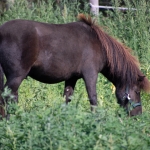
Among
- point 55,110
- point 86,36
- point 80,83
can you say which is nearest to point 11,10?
point 80,83

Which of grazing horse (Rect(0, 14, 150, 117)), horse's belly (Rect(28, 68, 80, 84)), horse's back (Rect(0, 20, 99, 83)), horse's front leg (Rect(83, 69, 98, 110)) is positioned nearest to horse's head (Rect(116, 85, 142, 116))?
grazing horse (Rect(0, 14, 150, 117))

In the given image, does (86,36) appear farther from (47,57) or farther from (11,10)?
(11,10)

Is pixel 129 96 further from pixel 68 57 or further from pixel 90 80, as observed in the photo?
pixel 68 57

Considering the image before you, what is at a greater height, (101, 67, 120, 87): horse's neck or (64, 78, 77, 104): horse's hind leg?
(101, 67, 120, 87): horse's neck

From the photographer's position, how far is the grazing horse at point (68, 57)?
7.55 metres

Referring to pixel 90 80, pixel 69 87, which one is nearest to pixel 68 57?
pixel 90 80

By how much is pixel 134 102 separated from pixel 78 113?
119 inches

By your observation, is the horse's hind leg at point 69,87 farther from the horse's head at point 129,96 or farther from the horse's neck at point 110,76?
the horse's head at point 129,96

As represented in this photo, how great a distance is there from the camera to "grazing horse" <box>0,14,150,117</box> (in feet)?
24.8

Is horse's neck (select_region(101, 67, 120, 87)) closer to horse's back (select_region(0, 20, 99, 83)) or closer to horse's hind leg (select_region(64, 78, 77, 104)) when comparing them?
horse's back (select_region(0, 20, 99, 83))

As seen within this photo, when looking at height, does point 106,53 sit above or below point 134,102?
above

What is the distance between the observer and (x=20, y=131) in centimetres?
560

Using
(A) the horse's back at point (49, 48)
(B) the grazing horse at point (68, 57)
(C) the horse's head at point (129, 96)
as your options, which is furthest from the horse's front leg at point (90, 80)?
(C) the horse's head at point (129, 96)

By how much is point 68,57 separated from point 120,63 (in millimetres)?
904
